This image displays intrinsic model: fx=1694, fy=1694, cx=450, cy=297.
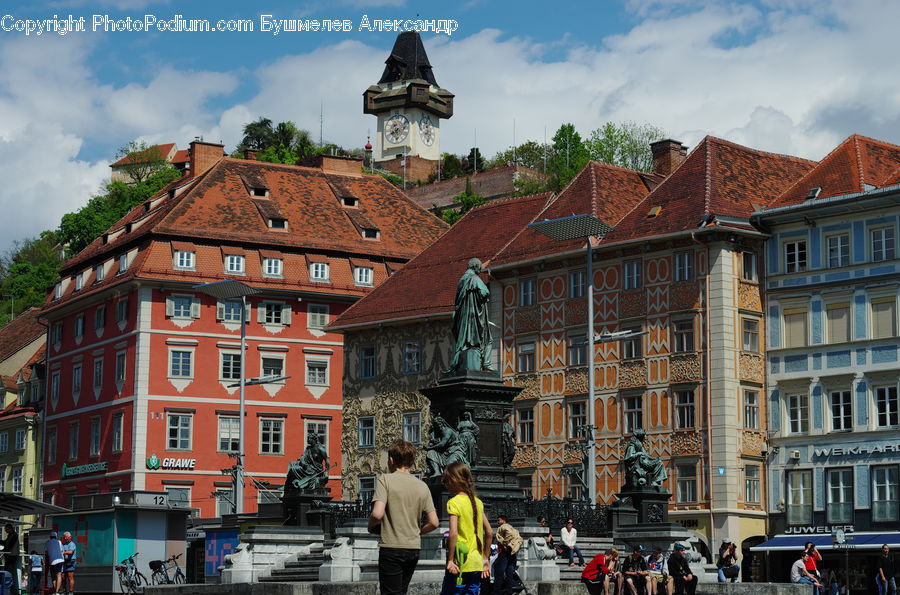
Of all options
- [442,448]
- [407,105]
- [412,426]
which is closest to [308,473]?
[442,448]

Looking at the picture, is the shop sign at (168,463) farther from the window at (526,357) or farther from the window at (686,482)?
the window at (686,482)

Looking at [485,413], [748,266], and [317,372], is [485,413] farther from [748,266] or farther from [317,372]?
[317,372]

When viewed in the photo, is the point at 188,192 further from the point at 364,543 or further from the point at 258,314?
the point at 364,543

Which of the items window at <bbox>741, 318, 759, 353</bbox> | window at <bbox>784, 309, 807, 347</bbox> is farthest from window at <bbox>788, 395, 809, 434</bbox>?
window at <bbox>741, 318, 759, 353</bbox>

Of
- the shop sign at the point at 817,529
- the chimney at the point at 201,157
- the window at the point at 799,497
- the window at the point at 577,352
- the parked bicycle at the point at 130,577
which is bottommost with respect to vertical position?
the parked bicycle at the point at 130,577

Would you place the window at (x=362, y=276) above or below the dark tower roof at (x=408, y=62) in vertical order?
below

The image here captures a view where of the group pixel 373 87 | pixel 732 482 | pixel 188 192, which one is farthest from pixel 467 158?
pixel 732 482

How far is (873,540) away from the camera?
5122 centimetres

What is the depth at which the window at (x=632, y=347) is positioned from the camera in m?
57.7

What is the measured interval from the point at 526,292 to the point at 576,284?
104 inches

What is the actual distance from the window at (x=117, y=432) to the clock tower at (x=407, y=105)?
9666 cm

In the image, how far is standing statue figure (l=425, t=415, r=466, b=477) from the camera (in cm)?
3152

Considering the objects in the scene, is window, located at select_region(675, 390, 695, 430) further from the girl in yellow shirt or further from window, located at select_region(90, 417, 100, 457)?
the girl in yellow shirt

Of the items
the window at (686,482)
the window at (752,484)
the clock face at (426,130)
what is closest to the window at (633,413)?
the window at (686,482)
